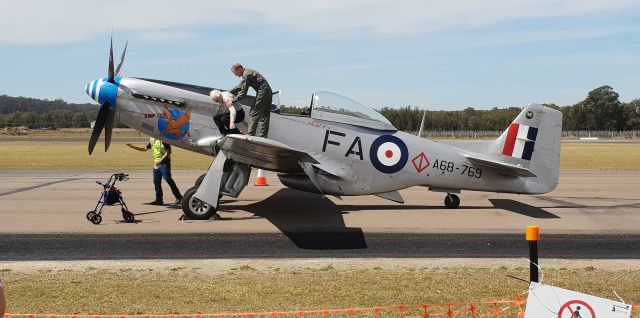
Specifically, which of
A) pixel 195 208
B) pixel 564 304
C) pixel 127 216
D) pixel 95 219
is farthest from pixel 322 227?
pixel 564 304

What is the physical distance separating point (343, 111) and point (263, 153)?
2.52 m

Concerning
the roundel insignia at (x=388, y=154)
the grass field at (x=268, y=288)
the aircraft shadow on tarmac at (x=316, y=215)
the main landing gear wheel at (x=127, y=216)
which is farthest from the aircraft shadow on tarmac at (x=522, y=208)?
the main landing gear wheel at (x=127, y=216)

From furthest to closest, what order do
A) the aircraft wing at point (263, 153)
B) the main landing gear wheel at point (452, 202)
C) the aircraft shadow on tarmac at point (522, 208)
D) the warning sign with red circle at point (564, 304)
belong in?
1. the main landing gear wheel at point (452, 202)
2. the aircraft shadow on tarmac at point (522, 208)
3. the aircraft wing at point (263, 153)
4. the warning sign with red circle at point (564, 304)

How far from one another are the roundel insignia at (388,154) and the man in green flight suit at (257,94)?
8.46ft

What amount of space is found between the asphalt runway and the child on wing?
1875 millimetres

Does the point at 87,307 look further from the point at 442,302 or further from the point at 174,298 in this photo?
the point at 442,302

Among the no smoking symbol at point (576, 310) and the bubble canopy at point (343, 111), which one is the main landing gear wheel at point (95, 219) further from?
the no smoking symbol at point (576, 310)

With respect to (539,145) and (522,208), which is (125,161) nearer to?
(522,208)

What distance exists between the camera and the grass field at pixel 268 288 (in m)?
6.38

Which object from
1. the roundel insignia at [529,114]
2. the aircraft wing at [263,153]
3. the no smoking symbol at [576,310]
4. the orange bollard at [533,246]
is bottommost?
the no smoking symbol at [576,310]

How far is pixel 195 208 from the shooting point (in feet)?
40.8

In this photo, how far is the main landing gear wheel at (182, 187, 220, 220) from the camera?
1239cm

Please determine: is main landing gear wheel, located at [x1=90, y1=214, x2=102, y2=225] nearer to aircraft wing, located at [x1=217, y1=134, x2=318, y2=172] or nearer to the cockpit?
aircraft wing, located at [x1=217, y1=134, x2=318, y2=172]

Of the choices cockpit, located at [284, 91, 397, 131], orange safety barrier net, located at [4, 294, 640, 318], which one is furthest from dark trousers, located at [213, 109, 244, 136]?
orange safety barrier net, located at [4, 294, 640, 318]
